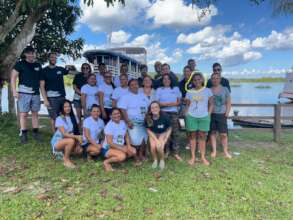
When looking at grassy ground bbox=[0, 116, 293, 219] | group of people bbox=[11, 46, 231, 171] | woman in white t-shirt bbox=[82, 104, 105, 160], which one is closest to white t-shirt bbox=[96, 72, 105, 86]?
group of people bbox=[11, 46, 231, 171]

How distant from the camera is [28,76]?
624cm

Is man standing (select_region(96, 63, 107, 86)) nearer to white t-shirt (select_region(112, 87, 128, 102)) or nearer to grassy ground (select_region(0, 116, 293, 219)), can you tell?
white t-shirt (select_region(112, 87, 128, 102))

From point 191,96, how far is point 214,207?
2380mm

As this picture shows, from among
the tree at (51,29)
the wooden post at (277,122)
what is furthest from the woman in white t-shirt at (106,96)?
the wooden post at (277,122)

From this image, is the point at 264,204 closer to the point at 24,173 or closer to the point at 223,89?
the point at 223,89

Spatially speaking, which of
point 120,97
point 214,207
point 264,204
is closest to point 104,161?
point 120,97

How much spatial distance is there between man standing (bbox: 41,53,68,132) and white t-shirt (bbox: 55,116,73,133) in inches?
28.5

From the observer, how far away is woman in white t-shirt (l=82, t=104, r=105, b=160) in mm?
5578

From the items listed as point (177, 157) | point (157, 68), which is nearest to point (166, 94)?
point (157, 68)

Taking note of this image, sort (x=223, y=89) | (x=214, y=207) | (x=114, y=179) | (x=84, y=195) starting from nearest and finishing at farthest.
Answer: (x=214, y=207) → (x=84, y=195) → (x=114, y=179) → (x=223, y=89)

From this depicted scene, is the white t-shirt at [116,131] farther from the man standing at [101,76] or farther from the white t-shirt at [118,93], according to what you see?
the man standing at [101,76]

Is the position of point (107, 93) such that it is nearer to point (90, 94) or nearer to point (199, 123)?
point (90, 94)

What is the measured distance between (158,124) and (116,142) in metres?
0.82

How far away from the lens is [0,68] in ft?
25.8
